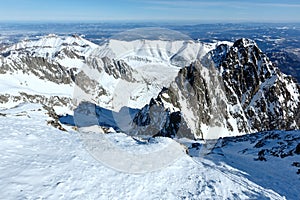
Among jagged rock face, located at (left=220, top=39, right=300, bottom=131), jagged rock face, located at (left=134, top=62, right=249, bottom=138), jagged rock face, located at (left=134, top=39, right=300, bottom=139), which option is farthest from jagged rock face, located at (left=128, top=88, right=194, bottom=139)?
jagged rock face, located at (left=220, top=39, right=300, bottom=131)

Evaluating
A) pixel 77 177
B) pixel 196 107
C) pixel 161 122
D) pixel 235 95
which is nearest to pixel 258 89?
pixel 235 95

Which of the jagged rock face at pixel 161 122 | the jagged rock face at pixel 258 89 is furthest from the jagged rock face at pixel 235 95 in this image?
the jagged rock face at pixel 161 122

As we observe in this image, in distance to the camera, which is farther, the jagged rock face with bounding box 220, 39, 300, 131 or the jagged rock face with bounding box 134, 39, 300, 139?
the jagged rock face with bounding box 220, 39, 300, 131

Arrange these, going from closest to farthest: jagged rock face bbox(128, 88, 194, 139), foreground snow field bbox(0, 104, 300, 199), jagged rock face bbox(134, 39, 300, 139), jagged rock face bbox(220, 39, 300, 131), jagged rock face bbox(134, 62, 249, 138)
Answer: foreground snow field bbox(0, 104, 300, 199)
jagged rock face bbox(128, 88, 194, 139)
jagged rock face bbox(134, 62, 249, 138)
jagged rock face bbox(134, 39, 300, 139)
jagged rock face bbox(220, 39, 300, 131)

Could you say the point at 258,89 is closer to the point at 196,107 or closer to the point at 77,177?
the point at 196,107

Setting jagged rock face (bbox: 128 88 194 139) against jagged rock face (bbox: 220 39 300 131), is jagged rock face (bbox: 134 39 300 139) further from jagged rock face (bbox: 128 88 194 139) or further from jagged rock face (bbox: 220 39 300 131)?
jagged rock face (bbox: 128 88 194 139)

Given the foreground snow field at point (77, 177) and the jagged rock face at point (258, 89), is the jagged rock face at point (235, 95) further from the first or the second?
the foreground snow field at point (77, 177)
